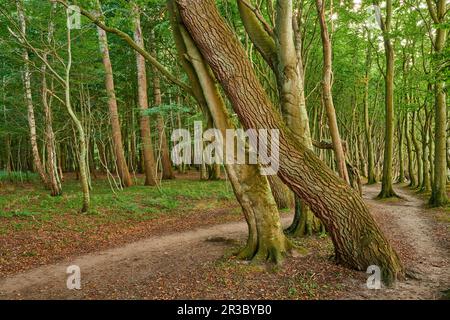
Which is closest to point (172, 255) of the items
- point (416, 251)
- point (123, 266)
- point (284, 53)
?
point (123, 266)

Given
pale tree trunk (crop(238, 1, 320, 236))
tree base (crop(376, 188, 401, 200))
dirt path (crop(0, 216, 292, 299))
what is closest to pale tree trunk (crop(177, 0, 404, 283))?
pale tree trunk (crop(238, 1, 320, 236))

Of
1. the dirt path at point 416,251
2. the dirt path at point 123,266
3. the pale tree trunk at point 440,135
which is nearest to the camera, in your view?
the dirt path at point 416,251

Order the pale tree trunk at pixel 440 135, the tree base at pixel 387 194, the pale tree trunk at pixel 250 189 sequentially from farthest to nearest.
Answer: the tree base at pixel 387 194, the pale tree trunk at pixel 440 135, the pale tree trunk at pixel 250 189

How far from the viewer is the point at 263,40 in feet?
22.3

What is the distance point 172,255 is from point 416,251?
511 centimetres

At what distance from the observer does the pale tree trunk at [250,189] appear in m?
6.14

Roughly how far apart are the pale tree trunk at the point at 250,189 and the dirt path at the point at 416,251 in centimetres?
184

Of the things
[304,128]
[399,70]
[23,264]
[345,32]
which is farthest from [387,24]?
[23,264]

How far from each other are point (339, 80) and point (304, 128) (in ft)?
55.0

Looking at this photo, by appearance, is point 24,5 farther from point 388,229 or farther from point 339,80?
point 339,80

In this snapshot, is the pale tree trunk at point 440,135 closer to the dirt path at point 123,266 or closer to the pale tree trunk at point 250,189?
the dirt path at point 123,266

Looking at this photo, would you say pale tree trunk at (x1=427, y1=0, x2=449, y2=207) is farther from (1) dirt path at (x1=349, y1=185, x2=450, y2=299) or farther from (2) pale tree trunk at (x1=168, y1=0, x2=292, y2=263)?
(2) pale tree trunk at (x1=168, y1=0, x2=292, y2=263)

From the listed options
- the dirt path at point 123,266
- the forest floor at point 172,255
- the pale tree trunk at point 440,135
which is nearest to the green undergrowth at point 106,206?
the forest floor at point 172,255

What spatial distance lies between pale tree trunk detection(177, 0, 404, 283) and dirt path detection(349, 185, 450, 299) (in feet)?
1.25
